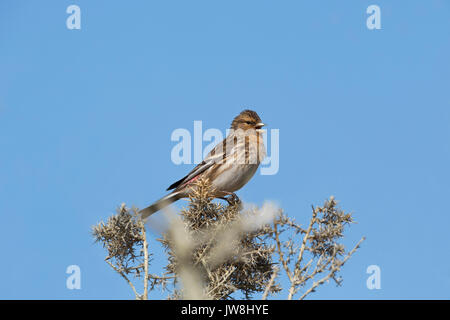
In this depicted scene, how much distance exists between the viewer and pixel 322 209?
4.93 meters

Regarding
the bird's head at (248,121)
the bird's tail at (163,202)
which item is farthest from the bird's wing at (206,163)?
→ the bird's head at (248,121)

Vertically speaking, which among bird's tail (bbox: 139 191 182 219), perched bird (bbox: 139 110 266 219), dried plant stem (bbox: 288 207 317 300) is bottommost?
dried plant stem (bbox: 288 207 317 300)

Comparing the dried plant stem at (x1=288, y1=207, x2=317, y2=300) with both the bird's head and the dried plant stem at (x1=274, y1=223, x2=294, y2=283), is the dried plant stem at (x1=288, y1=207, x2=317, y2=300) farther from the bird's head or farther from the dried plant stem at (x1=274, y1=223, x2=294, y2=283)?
the bird's head

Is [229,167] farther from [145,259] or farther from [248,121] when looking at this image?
[145,259]

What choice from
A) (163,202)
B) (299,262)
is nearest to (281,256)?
(299,262)

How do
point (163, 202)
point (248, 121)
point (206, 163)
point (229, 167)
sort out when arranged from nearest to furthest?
1. point (163, 202)
2. point (229, 167)
3. point (206, 163)
4. point (248, 121)

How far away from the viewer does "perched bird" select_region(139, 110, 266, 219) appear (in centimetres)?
817

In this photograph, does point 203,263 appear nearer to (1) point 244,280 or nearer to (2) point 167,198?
(1) point 244,280

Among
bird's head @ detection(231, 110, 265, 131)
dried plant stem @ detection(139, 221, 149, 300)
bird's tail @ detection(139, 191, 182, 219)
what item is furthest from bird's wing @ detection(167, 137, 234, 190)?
dried plant stem @ detection(139, 221, 149, 300)

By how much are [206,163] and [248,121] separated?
132 centimetres

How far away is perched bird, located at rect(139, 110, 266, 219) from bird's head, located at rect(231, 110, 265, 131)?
0.75ft

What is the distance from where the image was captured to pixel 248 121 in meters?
9.51
